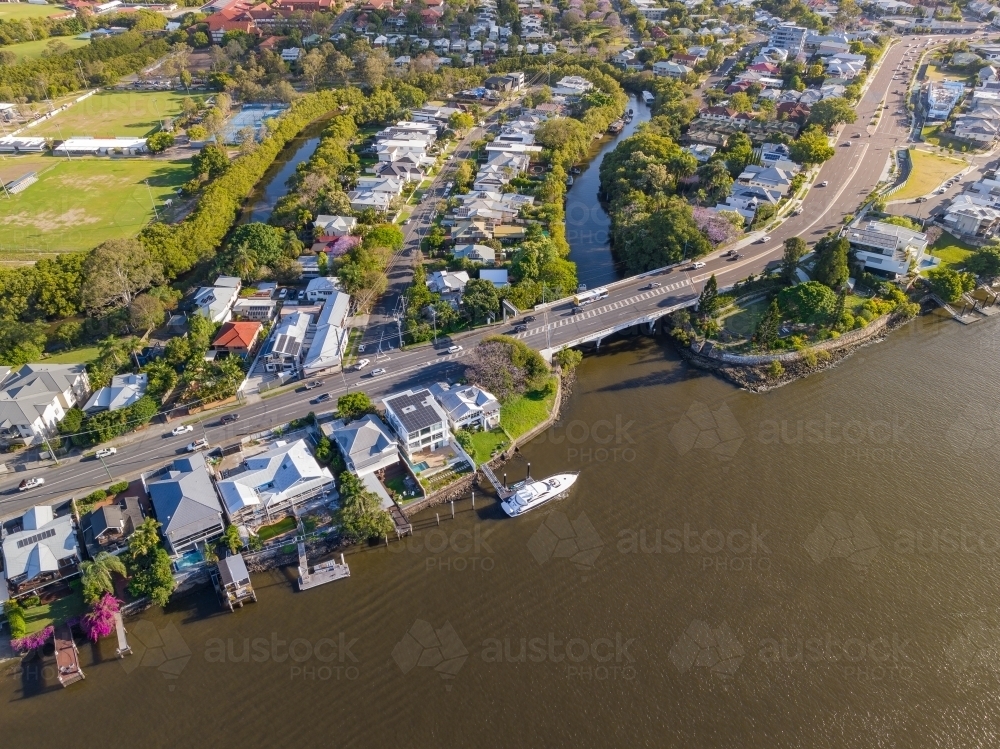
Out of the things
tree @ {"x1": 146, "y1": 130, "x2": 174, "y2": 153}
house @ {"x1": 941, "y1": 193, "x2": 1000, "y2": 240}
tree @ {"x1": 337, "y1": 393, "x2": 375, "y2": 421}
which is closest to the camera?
tree @ {"x1": 337, "y1": 393, "x2": 375, "y2": 421}

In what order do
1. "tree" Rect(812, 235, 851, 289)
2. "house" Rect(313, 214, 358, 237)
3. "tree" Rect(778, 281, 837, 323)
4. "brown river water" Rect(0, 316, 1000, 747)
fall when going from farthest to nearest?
"house" Rect(313, 214, 358, 237) < "tree" Rect(812, 235, 851, 289) < "tree" Rect(778, 281, 837, 323) < "brown river water" Rect(0, 316, 1000, 747)

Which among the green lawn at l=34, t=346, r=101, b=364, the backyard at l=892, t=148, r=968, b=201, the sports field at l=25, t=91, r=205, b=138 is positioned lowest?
the backyard at l=892, t=148, r=968, b=201

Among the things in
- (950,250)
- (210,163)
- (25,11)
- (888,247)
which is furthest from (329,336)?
(25,11)

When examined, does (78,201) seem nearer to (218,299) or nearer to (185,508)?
(218,299)

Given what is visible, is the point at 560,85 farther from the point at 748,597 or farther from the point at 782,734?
the point at 782,734

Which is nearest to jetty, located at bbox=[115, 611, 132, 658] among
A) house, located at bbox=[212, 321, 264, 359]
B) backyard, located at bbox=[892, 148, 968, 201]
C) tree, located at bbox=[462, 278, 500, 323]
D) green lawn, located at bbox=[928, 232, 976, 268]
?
house, located at bbox=[212, 321, 264, 359]

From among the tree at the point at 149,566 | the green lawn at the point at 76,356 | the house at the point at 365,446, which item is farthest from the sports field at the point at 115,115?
the tree at the point at 149,566

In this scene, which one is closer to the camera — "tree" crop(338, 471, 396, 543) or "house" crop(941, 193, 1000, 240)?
"tree" crop(338, 471, 396, 543)

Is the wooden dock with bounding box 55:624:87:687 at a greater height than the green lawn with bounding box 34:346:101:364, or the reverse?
the green lawn with bounding box 34:346:101:364

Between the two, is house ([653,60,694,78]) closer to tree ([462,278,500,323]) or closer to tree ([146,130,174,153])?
tree ([462,278,500,323])
